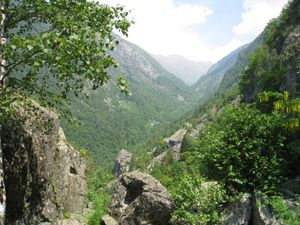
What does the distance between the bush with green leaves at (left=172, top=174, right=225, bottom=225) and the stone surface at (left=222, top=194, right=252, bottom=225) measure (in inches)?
18.2

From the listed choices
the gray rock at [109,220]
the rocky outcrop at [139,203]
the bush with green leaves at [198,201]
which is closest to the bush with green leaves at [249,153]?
the bush with green leaves at [198,201]

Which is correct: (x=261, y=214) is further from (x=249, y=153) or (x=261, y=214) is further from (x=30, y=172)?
(x=30, y=172)

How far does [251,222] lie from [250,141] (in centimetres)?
365

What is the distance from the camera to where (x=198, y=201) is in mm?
10500

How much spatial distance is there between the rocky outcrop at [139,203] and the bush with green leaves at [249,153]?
3.62 meters

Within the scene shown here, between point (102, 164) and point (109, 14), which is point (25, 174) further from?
point (102, 164)

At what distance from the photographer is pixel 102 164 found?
655 feet

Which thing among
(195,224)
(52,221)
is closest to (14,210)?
(52,221)

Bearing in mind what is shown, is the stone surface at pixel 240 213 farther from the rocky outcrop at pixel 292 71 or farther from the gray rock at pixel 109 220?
the rocky outcrop at pixel 292 71

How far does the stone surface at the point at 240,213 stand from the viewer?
906 centimetres


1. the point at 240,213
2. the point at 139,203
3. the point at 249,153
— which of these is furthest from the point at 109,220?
the point at 249,153

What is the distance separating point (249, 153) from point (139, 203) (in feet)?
23.3

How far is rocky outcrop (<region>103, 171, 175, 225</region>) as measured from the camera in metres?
12.1

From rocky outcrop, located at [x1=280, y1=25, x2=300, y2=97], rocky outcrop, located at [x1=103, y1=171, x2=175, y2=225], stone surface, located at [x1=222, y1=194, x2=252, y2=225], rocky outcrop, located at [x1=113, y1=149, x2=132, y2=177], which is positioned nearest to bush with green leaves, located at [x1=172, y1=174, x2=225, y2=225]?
stone surface, located at [x1=222, y1=194, x2=252, y2=225]
